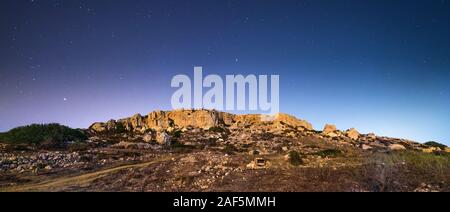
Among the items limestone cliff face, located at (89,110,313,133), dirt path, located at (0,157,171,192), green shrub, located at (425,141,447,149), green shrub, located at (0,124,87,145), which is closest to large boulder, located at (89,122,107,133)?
limestone cliff face, located at (89,110,313,133)

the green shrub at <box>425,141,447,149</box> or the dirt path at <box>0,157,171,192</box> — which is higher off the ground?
the dirt path at <box>0,157,171,192</box>

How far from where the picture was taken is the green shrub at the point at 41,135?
43.6 m

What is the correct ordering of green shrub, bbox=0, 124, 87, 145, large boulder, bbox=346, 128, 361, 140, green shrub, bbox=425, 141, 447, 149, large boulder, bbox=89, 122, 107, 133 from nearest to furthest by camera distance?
green shrub, bbox=0, 124, 87, 145 → green shrub, bbox=425, 141, 447, 149 → large boulder, bbox=346, 128, 361, 140 → large boulder, bbox=89, 122, 107, 133

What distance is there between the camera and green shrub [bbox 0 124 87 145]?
1718 inches

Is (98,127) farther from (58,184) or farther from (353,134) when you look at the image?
(58,184)

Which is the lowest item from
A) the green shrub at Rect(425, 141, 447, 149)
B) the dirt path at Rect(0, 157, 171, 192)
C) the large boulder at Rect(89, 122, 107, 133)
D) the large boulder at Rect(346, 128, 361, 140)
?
the green shrub at Rect(425, 141, 447, 149)

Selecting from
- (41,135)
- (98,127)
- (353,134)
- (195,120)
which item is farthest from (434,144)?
(98,127)

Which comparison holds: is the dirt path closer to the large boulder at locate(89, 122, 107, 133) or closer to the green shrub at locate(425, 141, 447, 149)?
the large boulder at locate(89, 122, 107, 133)

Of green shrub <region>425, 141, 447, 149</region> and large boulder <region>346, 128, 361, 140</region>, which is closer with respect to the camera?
green shrub <region>425, 141, 447, 149</region>

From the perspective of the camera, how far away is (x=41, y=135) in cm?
4625

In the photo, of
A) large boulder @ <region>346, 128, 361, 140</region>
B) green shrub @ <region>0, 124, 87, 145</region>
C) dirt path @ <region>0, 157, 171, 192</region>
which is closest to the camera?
dirt path @ <region>0, 157, 171, 192</region>

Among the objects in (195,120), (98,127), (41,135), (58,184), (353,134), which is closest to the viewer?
(58,184)

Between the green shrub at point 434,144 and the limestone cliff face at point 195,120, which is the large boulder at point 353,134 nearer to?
the green shrub at point 434,144
